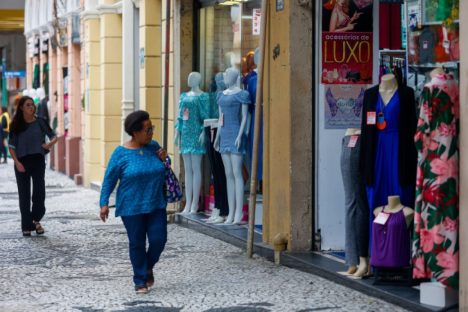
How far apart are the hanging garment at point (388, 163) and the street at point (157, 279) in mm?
833

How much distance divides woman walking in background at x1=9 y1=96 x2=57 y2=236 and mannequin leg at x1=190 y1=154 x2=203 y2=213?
1.98 metres

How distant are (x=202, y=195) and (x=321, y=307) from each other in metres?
7.41

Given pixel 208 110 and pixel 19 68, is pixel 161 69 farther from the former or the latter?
pixel 19 68

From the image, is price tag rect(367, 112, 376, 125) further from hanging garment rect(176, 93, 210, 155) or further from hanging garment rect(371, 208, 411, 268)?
hanging garment rect(176, 93, 210, 155)

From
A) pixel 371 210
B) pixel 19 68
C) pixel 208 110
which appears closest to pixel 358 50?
pixel 371 210

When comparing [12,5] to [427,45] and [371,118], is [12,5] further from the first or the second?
[427,45]

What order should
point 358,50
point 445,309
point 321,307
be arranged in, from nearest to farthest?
point 445,309
point 321,307
point 358,50

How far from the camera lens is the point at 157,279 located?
11812 millimetres

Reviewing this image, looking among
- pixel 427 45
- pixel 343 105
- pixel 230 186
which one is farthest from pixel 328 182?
pixel 230 186

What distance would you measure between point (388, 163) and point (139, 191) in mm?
2047

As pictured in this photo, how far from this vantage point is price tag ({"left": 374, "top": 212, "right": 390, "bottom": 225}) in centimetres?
1034

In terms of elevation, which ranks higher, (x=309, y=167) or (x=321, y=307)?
(x=309, y=167)

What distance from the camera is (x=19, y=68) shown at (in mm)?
54281

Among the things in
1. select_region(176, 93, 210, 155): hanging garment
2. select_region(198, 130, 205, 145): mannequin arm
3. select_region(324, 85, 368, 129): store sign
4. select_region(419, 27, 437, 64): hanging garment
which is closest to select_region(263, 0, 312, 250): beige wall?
select_region(324, 85, 368, 129): store sign
